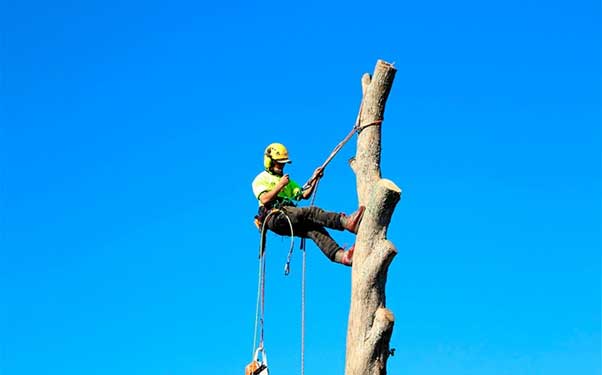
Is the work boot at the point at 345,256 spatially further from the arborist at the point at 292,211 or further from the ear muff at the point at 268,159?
the ear muff at the point at 268,159

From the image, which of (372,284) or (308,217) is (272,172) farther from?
(372,284)

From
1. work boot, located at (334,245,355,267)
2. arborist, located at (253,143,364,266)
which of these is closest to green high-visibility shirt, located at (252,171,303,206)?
arborist, located at (253,143,364,266)

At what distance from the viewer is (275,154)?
11.1 m

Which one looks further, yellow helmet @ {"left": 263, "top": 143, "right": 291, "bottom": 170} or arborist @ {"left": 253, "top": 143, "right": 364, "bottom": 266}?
yellow helmet @ {"left": 263, "top": 143, "right": 291, "bottom": 170}

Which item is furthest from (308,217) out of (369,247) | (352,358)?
(352,358)

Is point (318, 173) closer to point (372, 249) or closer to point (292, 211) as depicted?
point (292, 211)

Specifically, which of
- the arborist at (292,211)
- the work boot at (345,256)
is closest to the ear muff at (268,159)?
the arborist at (292,211)

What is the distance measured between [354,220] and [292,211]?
1171 millimetres

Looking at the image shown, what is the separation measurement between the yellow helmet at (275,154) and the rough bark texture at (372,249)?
140 centimetres

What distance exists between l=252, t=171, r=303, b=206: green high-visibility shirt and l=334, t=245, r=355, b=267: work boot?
1.24 m

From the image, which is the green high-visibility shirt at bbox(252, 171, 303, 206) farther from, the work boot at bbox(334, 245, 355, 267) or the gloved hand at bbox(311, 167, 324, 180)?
the work boot at bbox(334, 245, 355, 267)

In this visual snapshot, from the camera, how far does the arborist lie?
997 centimetres

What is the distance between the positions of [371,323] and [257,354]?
1964 millimetres

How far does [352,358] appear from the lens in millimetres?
8953
